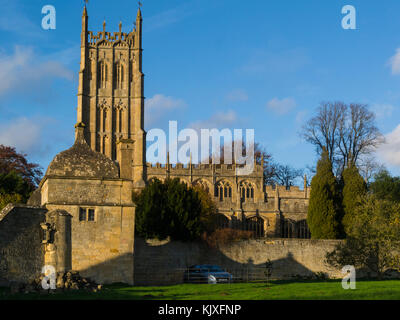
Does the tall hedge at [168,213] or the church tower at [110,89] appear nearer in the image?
the tall hedge at [168,213]

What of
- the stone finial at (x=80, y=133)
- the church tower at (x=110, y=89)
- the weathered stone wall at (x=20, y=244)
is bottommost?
the weathered stone wall at (x=20, y=244)

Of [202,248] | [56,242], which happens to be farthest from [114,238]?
[202,248]

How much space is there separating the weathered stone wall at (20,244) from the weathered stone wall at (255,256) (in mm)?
11645

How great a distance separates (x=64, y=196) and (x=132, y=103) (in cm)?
5473

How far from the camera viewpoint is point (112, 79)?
3265 inches

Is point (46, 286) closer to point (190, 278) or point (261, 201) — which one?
point (190, 278)

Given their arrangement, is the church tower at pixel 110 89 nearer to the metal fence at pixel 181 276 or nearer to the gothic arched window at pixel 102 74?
the gothic arched window at pixel 102 74

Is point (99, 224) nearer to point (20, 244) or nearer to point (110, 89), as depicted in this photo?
point (20, 244)

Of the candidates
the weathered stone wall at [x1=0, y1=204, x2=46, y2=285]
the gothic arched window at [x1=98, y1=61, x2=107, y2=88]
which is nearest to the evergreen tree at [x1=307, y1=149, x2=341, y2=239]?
the weathered stone wall at [x1=0, y1=204, x2=46, y2=285]

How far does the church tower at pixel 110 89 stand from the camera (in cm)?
8019

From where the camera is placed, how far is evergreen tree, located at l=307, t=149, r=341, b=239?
162ft

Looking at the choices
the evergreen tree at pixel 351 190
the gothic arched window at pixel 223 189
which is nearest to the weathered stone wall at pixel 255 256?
the evergreen tree at pixel 351 190

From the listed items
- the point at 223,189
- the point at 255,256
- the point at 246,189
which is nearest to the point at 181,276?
the point at 255,256

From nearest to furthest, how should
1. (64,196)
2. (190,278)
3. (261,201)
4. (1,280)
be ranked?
1. (1,280)
2. (64,196)
3. (190,278)
4. (261,201)
